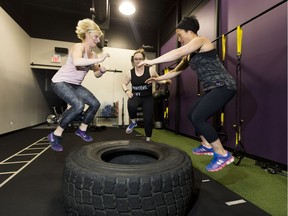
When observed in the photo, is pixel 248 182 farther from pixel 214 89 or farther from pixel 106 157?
pixel 106 157

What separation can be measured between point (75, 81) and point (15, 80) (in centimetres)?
388

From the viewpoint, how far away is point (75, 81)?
1918mm

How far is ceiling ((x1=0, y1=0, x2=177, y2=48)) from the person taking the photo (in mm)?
5458

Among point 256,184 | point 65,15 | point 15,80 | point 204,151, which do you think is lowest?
point 256,184

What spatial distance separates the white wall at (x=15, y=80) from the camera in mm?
4137

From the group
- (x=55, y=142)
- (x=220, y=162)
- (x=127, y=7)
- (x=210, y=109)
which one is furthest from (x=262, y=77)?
(x=127, y=7)

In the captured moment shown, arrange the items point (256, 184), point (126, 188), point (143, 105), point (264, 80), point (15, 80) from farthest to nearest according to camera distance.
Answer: point (15, 80) < point (143, 105) < point (264, 80) < point (256, 184) < point (126, 188)

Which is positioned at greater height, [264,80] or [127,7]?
[127,7]

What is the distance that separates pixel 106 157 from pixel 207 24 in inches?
134

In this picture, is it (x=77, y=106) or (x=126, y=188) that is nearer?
A: (x=126, y=188)

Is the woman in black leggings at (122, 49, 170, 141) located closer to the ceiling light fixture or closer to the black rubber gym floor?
the black rubber gym floor

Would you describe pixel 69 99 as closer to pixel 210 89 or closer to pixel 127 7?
pixel 210 89

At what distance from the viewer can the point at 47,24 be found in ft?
20.0

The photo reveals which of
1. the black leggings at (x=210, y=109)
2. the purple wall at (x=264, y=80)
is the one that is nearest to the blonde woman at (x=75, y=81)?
the black leggings at (x=210, y=109)
